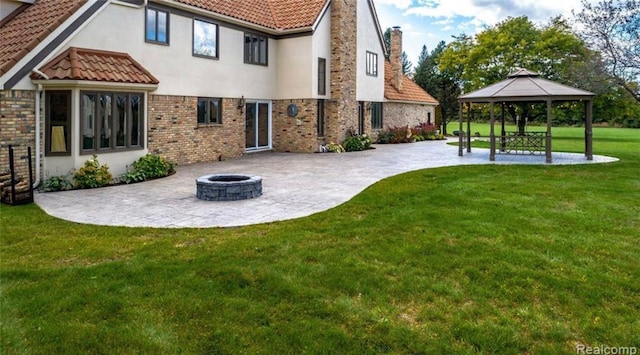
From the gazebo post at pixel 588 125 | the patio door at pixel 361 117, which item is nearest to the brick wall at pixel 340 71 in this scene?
the patio door at pixel 361 117

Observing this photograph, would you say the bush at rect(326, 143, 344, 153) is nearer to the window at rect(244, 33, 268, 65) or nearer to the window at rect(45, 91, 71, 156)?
the window at rect(244, 33, 268, 65)

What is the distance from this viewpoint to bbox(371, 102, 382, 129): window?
2767 cm

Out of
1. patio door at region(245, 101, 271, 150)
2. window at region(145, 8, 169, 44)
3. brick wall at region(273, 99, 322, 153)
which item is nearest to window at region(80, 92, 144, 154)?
window at region(145, 8, 169, 44)

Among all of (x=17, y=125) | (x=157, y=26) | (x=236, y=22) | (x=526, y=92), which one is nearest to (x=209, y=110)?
(x=157, y=26)

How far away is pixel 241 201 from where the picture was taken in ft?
32.2

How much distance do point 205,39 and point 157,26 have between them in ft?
7.76

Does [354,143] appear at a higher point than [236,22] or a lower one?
lower

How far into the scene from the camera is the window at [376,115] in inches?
1089

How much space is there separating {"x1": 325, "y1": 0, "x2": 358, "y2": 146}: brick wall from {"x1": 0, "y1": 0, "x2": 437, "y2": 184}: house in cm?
5

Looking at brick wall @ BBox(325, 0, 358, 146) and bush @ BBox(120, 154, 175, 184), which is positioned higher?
brick wall @ BBox(325, 0, 358, 146)

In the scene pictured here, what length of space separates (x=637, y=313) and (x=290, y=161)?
46.5ft

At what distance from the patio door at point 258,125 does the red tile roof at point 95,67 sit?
7.20m

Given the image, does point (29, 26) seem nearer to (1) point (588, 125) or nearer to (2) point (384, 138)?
(1) point (588, 125)

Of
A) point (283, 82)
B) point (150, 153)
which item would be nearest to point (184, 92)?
point (150, 153)
